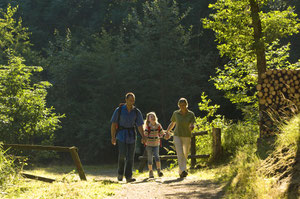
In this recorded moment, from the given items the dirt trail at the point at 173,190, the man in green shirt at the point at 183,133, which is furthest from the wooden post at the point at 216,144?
the dirt trail at the point at 173,190

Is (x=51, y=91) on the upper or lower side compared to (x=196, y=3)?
lower

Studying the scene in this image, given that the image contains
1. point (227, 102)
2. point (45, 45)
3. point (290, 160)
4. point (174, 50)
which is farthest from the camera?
point (45, 45)

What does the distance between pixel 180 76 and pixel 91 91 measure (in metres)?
7.23

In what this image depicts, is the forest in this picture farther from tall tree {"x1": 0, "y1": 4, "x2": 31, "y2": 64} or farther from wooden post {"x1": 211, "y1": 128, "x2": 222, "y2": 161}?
wooden post {"x1": 211, "y1": 128, "x2": 222, "y2": 161}

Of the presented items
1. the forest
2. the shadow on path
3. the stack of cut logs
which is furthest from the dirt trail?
the forest

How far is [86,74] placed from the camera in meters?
33.8

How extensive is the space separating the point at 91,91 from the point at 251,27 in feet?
65.5

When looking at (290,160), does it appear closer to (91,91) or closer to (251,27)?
(251,27)

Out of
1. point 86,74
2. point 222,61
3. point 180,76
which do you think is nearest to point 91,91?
point 86,74

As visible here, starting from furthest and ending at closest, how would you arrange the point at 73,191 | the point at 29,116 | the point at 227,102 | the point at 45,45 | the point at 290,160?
the point at 45,45 < the point at 227,102 < the point at 29,116 < the point at 73,191 < the point at 290,160

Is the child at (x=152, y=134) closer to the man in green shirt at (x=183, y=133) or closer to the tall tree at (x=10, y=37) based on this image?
the man in green shirt at (x=183, y=133)

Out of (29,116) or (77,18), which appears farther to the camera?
(77,18)

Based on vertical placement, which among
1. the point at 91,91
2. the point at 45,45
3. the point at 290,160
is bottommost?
the point at 290,160

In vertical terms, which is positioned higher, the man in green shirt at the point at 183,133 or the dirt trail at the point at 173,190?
the man in green shirt at the point at 183,133
